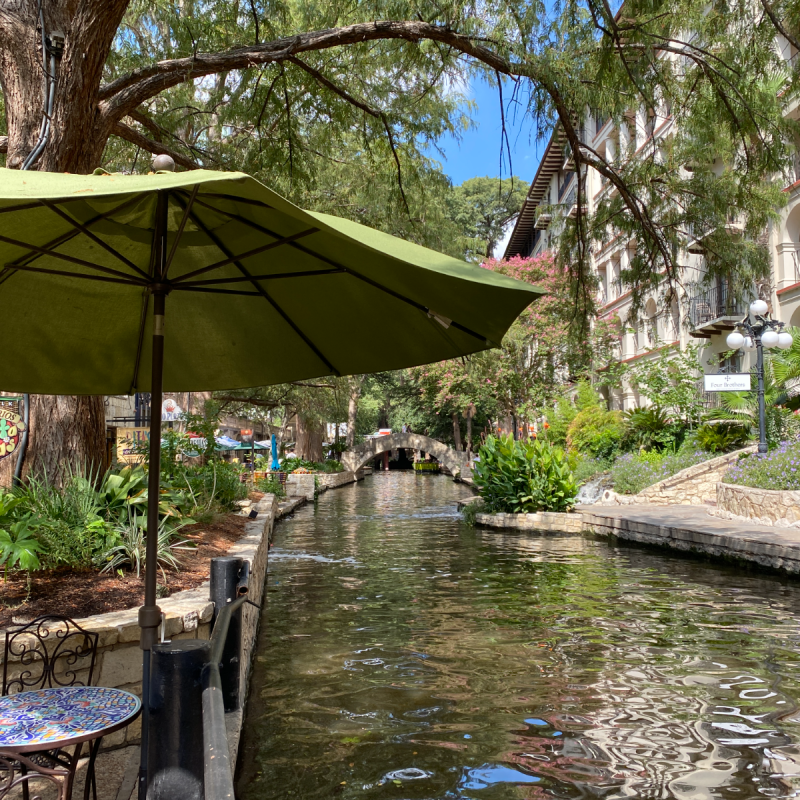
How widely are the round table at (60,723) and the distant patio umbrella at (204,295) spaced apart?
0.60ft

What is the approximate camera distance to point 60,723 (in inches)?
105

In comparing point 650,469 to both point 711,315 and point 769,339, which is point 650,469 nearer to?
point 769,339

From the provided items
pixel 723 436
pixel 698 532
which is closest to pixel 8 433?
pixel 698 532

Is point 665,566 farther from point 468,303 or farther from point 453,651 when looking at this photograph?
point 468,303

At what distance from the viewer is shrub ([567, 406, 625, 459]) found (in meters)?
23.9

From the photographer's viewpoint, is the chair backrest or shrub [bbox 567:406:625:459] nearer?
the chair backrest

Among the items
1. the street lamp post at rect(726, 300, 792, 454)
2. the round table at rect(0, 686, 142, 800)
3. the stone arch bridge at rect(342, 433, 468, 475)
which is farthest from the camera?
the stone arch bridge at rect(342, 433, 468, 475)

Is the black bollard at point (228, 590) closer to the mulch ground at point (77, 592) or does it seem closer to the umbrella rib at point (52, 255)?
the mulch ground at point (77, 592)

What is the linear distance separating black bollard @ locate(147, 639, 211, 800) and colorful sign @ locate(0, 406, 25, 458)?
526 cm

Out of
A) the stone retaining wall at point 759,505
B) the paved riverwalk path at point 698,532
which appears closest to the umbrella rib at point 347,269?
the paved riverwalk path at point 698,532

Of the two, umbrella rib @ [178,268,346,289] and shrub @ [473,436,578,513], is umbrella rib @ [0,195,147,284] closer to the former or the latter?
umbrella rib @ [178,268,346,289]

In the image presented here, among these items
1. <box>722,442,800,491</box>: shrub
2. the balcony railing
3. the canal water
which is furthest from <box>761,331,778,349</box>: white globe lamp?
the canal water

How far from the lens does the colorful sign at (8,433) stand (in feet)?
23.0

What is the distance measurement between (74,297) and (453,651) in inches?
176
